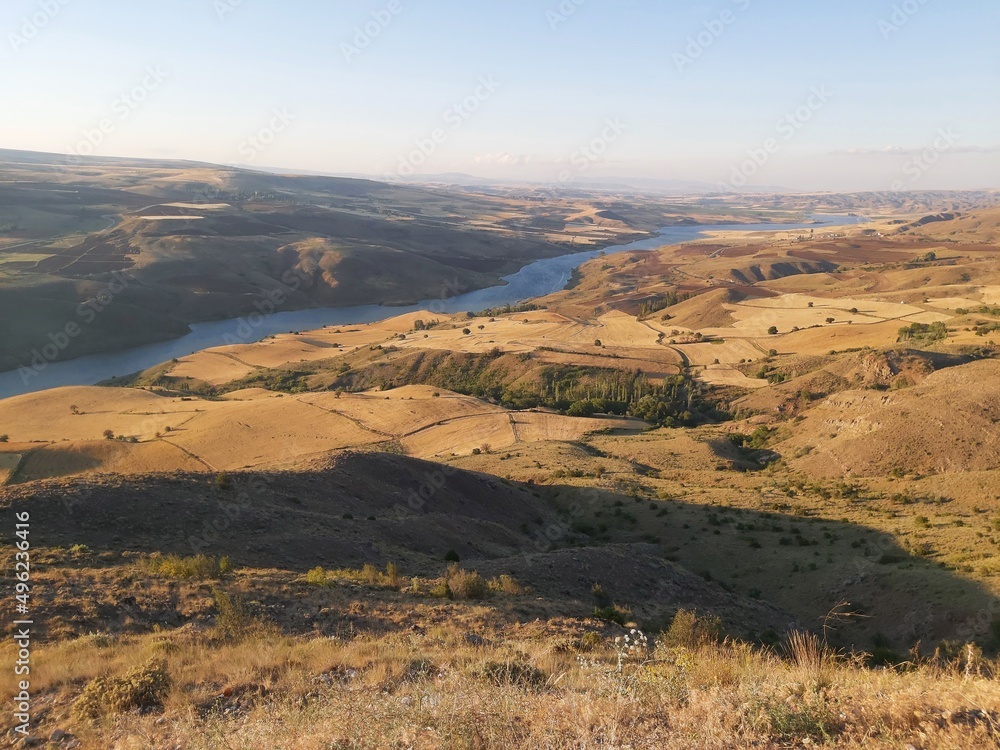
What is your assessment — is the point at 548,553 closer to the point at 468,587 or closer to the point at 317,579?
the point at 468,587

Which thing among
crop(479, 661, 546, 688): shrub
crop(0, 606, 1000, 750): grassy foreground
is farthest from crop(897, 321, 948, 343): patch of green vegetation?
crop(479, 661, 546, 688): shrub

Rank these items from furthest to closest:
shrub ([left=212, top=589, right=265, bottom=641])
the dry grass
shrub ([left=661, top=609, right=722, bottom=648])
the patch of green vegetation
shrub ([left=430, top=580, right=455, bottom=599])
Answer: the patch of green vegetation
shrub ([left=430, top=580, right=455, bottom=599])
shrub ([left=661, top=609, right=722, bottom=648])
shrub ([left=212, top=589, right=265, bottom=641])
the dry grass

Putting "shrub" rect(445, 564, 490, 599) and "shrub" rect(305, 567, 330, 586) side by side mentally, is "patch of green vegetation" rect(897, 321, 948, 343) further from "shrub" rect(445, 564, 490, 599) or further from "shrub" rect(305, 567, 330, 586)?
"shrub" rect(305, 567, 330, 586)

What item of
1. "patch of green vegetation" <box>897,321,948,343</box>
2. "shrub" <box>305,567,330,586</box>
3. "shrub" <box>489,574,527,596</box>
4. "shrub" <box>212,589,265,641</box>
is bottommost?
"shrub" <box>489,574,527,596</box>

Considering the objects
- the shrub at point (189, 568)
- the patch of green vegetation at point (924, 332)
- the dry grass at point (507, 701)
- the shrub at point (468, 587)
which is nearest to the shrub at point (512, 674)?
the dry grass at point (507, 701)

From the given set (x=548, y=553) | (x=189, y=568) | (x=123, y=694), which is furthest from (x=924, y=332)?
(x=123, y=694)

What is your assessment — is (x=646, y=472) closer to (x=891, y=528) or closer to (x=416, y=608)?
(x=891, y=528)

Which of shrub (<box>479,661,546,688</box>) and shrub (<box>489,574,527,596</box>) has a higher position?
shrub (<box>479,661,546,688</box>)

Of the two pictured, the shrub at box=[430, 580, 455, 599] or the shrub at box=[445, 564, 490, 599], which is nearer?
the shrub at box=[430, 580, 455, 599]

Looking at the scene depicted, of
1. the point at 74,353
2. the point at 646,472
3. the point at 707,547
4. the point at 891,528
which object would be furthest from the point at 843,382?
the point at 74,353
